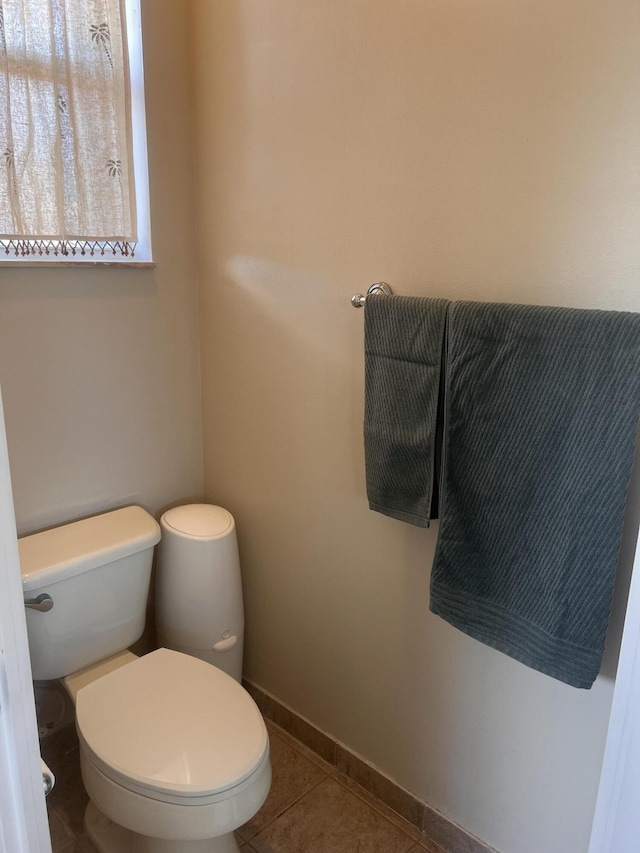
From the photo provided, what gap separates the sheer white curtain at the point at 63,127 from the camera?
1.42 metres

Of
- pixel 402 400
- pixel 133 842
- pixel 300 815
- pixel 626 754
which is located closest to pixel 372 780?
pixel 300 815

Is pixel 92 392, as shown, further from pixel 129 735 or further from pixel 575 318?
pixel 575 318

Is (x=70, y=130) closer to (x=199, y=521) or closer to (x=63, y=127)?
(x=63, y=127)

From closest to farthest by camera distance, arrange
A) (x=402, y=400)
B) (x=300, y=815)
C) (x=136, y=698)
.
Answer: (x=402, y=400) < (x=136, y=698) < (x=300, y=815)

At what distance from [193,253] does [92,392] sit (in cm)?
50

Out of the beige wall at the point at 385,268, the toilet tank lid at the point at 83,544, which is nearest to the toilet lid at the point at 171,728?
the toilet tank lid at the point at 83,544

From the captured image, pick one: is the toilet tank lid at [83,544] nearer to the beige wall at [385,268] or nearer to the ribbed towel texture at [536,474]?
the beige wall at [385,268]

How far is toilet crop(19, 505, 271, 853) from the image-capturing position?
128 centimetres

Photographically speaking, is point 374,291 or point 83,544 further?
point 83,544

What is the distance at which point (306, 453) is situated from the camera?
1712mm

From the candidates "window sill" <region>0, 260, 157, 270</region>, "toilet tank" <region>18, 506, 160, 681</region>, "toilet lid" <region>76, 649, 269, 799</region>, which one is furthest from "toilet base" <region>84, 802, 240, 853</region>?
"window sill" <region>0, 260, 157, 270</region>

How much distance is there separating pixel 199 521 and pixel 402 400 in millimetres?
781

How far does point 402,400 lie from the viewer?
4.40 feet

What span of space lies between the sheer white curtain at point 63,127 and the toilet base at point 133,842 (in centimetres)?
139
